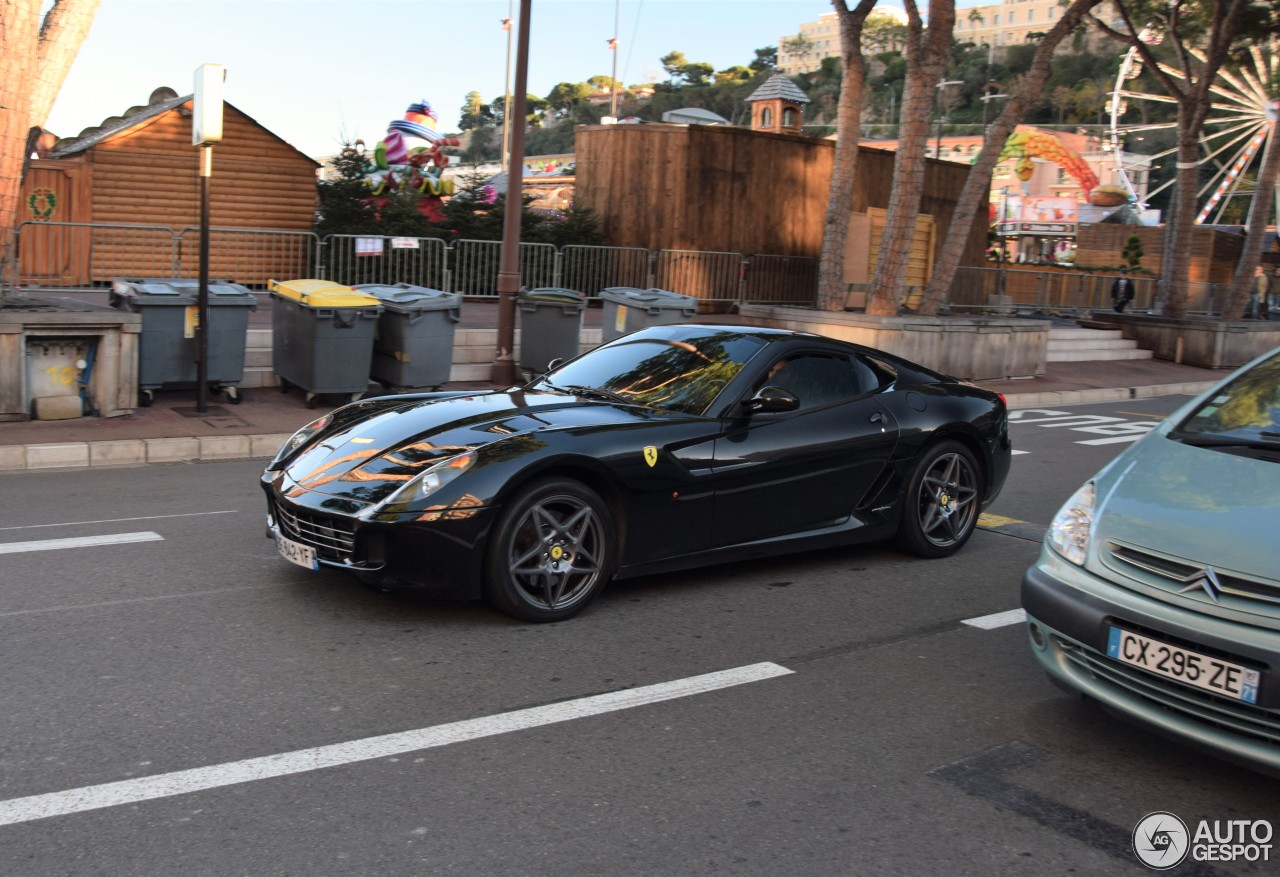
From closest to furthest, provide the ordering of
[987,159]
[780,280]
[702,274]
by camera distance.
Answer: [987,159]
[702,274]
[780,280]

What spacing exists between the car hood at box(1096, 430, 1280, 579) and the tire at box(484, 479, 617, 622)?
2.27 m

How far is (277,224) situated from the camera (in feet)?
73.3

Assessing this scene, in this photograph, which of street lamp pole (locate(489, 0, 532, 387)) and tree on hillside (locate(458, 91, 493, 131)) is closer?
street lamp pole (locate(489, 0, 532, 387))

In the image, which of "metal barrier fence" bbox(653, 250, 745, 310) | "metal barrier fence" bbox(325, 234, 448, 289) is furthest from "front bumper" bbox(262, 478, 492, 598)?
"metal barrier fence" bbox(653, 250, 745, 310)

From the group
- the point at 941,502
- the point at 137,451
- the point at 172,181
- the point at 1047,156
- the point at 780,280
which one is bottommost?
the point at 137,451

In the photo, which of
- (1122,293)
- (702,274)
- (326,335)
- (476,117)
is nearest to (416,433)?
(326,335)

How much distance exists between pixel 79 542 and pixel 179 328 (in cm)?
526

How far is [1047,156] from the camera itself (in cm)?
7606

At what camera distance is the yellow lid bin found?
12.0m

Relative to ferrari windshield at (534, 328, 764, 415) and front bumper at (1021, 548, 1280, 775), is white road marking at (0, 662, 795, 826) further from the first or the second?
ferrari windshield at (534, 328, 764, 415)

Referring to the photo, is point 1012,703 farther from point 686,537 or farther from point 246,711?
point 246,711

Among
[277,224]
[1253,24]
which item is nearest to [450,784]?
[277,224]

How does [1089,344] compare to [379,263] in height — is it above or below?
below

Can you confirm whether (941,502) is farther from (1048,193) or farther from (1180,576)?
(1048,193)
